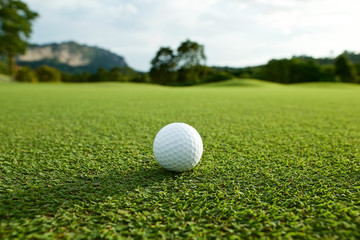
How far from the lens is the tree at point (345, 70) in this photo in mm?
39406

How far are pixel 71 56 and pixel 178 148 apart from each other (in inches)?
4651

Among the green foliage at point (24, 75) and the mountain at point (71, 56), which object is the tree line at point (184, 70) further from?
the mountain at point (71, 56)

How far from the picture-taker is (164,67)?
157 feet

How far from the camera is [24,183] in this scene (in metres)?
1.50

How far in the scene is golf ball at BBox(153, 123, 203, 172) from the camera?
67.2 inches

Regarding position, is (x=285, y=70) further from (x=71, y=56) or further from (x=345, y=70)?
(x=71, y=56)

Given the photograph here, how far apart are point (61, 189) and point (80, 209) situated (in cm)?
31

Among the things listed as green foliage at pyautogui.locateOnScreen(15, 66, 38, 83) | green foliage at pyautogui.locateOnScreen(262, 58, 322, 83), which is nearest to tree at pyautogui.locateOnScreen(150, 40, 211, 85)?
green foliage at pyautogui.locateOnScreen(262, 58, 322, 83)

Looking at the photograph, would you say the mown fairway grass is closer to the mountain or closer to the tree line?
the tree line

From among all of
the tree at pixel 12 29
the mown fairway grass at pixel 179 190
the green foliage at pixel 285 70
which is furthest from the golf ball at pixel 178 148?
the green foliage at pixel 285 70

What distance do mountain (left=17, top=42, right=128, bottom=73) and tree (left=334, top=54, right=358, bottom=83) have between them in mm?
66452

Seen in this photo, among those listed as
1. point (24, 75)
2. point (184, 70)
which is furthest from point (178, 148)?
point (184, 70)

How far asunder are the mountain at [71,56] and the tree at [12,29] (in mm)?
49428

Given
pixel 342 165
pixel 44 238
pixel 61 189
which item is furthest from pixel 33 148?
pixel 342 165
